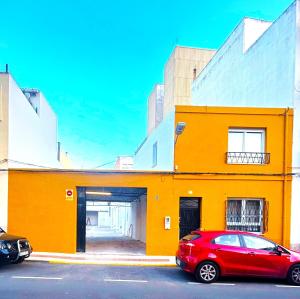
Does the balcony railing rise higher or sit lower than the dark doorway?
higher

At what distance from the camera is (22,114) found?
16000 millimetres

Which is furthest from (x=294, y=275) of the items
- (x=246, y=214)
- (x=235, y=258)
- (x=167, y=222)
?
(x=167, y=222)

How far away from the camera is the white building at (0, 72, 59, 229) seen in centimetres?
1348

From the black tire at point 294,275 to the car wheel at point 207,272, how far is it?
7.07 ft

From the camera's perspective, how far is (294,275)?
32.3 ft

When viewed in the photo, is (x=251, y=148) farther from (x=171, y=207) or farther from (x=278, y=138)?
(x=171, y=207)

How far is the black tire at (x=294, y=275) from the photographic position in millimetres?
9844

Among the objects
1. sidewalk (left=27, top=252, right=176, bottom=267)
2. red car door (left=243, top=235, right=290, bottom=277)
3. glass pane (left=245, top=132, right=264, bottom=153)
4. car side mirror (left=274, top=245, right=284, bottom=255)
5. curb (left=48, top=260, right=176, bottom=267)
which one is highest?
glass pane (left=245, top=132, right=264, bottom=153)

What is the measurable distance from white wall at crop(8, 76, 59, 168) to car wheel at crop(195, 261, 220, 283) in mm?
8779

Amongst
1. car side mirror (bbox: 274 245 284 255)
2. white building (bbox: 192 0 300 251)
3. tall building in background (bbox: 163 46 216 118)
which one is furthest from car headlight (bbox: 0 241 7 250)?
tall building in background (bbox: 163 46 216 118)

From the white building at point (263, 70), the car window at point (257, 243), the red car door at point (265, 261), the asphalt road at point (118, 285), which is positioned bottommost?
the asphalt road at point (118, 285)

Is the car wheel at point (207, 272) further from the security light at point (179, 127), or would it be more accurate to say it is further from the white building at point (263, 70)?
the white building at point (263, 70)

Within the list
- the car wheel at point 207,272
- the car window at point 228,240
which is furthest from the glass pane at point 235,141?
the car wheel at point 207,272

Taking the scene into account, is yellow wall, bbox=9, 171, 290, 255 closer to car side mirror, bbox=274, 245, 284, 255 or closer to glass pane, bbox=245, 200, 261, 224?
glass pane, bbox=245, 200, 261, 224
